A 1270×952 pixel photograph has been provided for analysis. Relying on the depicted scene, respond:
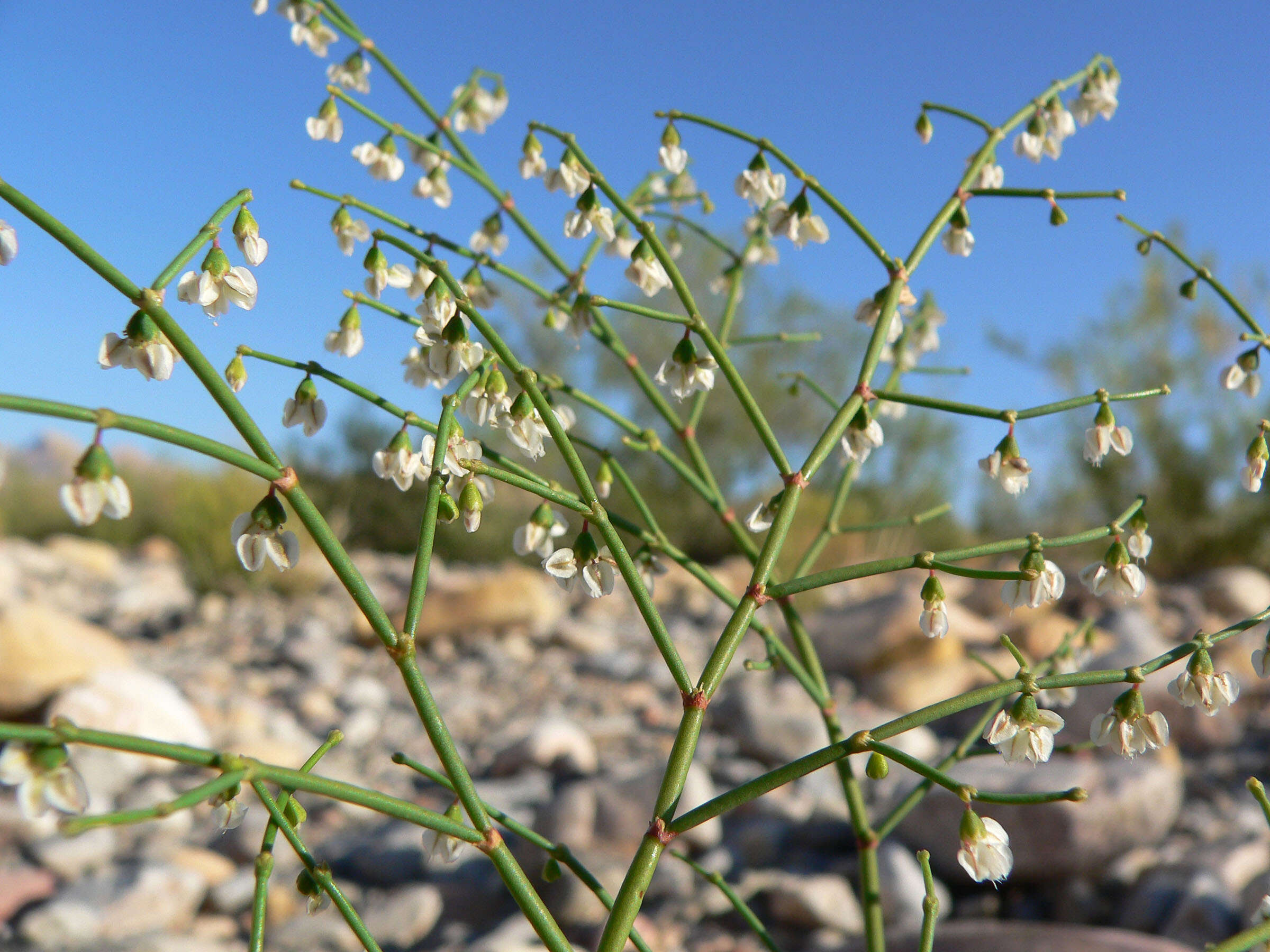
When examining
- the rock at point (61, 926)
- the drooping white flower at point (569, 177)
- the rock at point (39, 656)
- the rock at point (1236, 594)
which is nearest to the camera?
the drooping white flower at point (569, 177)

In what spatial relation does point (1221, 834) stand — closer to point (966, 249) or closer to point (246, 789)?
point (966, 249)

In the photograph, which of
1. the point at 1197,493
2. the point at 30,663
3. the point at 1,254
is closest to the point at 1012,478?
the point at 1,254

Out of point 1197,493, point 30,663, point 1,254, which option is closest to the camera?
point 1,254

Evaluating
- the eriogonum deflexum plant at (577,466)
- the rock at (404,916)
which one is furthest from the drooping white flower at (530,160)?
the rock at (404,916)

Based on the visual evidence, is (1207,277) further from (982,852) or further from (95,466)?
(95,466)

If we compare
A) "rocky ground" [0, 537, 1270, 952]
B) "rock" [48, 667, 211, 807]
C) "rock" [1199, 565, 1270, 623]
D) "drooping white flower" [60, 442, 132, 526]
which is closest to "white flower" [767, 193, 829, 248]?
"drooping white flower" [60, 442, 132, 526]

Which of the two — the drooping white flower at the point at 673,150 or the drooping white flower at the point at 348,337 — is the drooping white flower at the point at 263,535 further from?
the drooping white flower at the point at 673,150

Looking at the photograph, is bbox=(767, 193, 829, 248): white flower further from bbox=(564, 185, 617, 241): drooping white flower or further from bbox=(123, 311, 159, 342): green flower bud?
bbox=(123, 311, 159, 342): green flower bud
